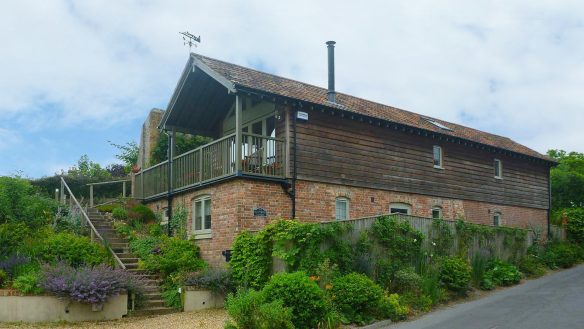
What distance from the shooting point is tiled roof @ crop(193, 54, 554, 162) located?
1847cm

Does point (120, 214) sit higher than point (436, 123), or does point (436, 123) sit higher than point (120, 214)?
point (436, 123)

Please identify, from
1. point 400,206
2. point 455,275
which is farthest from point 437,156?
point 455,275

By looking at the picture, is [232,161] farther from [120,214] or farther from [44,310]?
[44,310]

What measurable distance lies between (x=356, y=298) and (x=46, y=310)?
274 inches

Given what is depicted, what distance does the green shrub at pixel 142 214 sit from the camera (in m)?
21.6

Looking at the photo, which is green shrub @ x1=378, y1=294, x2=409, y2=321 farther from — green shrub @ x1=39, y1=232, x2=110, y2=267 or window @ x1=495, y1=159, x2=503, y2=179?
window @ x1=495, y1=159, x2=503, y2=179

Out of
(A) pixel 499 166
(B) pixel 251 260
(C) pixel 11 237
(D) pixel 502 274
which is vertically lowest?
(D) pixel 502 274

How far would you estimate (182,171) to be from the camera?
69.4ft

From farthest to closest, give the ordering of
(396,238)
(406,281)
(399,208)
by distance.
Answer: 1. (399,208)
2. (396,238)
3. (406,281)

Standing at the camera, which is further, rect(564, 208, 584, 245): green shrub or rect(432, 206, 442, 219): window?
rect(564, 208, 584, 245): green shrub

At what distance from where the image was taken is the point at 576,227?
26.6 meters

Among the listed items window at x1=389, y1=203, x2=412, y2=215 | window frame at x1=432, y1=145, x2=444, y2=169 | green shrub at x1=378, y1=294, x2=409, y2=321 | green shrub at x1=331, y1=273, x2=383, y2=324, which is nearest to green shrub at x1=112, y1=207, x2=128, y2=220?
window at x1=389, y1=203, x2=412, y2=215

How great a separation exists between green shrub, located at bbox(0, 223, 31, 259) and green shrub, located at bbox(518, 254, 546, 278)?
626 inches

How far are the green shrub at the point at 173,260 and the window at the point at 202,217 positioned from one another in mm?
885
